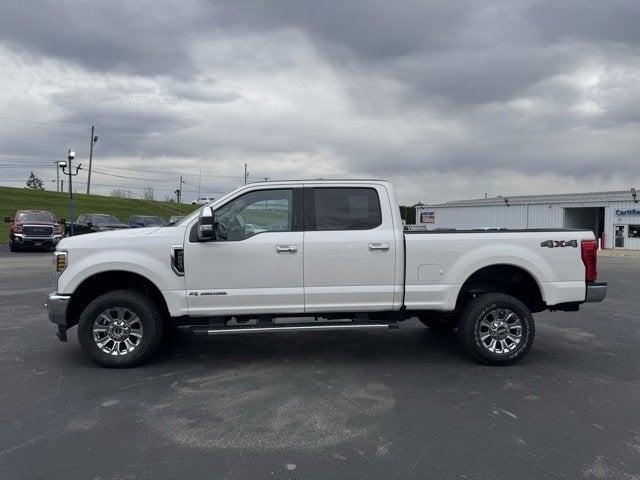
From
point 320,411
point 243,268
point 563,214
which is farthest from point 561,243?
point 563,214

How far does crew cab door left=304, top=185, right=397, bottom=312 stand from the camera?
19.1ft

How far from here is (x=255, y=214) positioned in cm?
596

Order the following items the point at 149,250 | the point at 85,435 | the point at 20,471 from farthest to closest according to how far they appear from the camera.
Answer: the point at 149,250
the point at 85,435
the point at 20,471

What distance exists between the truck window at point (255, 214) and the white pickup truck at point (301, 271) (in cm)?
1

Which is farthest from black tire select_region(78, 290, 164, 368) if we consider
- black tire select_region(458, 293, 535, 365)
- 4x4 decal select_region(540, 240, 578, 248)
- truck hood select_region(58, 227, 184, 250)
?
4x4 decal select_region(540, 240, 578, 248)

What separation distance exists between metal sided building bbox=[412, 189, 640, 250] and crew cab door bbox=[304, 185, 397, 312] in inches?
1051

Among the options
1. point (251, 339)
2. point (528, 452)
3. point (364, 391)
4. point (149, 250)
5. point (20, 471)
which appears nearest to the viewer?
point (20, 471)

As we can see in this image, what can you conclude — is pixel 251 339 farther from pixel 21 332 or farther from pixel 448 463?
pixel 448 463

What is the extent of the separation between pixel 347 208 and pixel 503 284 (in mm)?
2129

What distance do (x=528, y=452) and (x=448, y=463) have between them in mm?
639

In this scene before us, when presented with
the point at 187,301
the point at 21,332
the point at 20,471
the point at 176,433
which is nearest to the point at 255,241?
the point at 187,301

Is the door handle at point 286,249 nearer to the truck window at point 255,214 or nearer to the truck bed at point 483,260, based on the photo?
the truck window at point 255,214

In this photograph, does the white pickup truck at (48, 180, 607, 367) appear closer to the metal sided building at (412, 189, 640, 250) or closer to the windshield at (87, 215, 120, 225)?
the windshield at (87, 215, 120, 225)

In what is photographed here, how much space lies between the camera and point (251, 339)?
7.28 m
